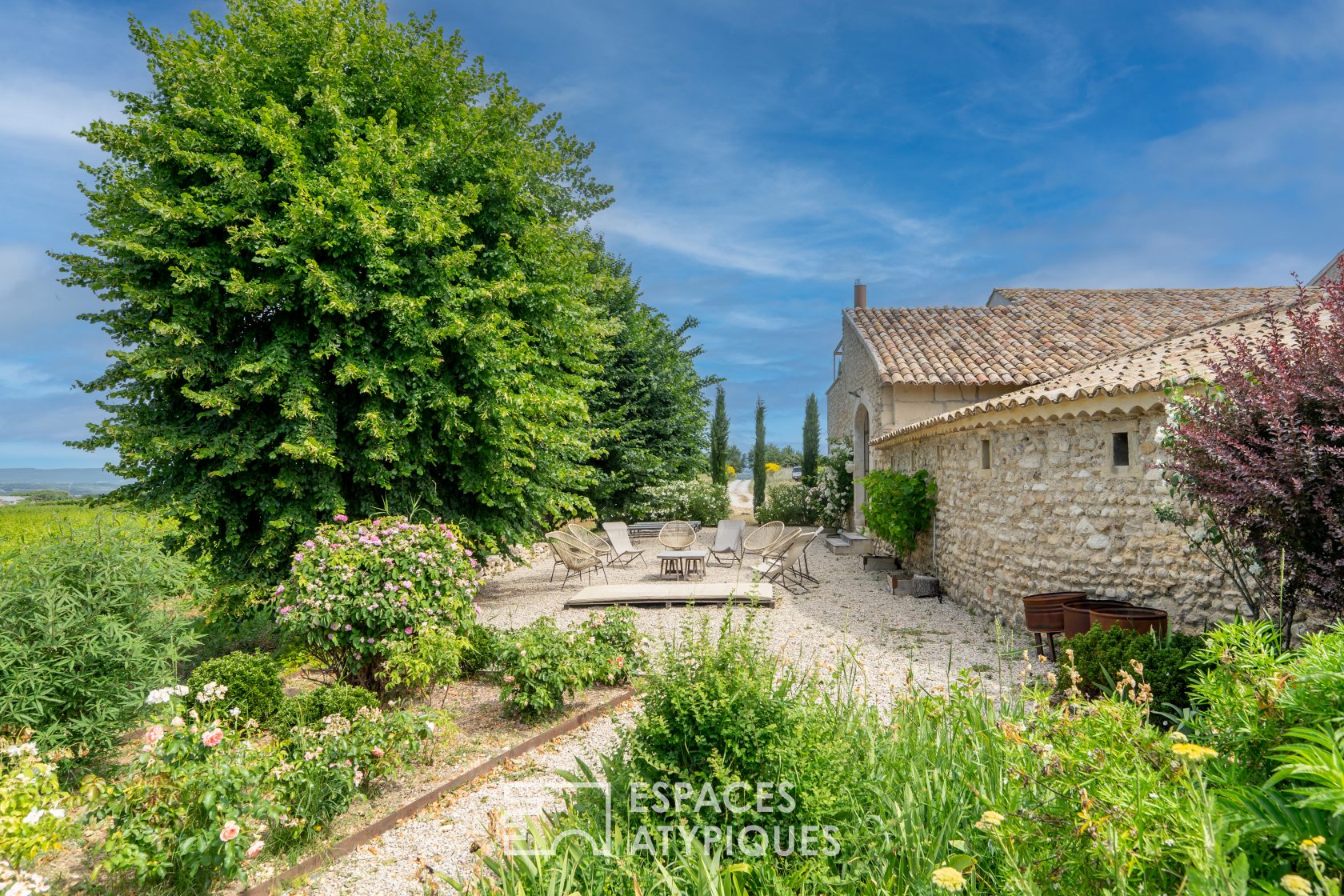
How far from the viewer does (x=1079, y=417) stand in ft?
23.7

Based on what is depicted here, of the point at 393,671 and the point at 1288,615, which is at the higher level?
the point at 1288,615

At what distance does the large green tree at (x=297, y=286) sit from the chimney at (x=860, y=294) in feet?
50.0

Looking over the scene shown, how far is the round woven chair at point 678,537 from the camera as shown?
13.8 m

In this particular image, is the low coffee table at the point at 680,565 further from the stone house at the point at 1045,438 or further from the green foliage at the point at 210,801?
the green foliage at the point at 210,801

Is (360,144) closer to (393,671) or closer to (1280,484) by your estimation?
(393,671)

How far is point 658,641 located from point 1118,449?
5.29 meters

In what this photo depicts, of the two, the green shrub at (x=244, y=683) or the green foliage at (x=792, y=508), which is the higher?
the green foliage at (x=792, y=508)

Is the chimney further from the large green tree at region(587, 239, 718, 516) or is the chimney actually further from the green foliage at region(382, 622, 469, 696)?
the green foliage at region(382, 622, 469, 696)

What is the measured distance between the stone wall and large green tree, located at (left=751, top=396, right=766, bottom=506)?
42.8 ft

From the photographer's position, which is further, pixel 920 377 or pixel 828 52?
pixel 920 377

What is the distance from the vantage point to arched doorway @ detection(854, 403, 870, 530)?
17.2m

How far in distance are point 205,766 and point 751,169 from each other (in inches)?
395

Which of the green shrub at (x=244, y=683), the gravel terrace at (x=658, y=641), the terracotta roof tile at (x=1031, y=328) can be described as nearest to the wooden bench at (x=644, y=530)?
the gravel terrace at (x=658, y=641)

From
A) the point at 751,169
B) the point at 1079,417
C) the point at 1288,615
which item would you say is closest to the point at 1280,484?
the point at 1288,615
